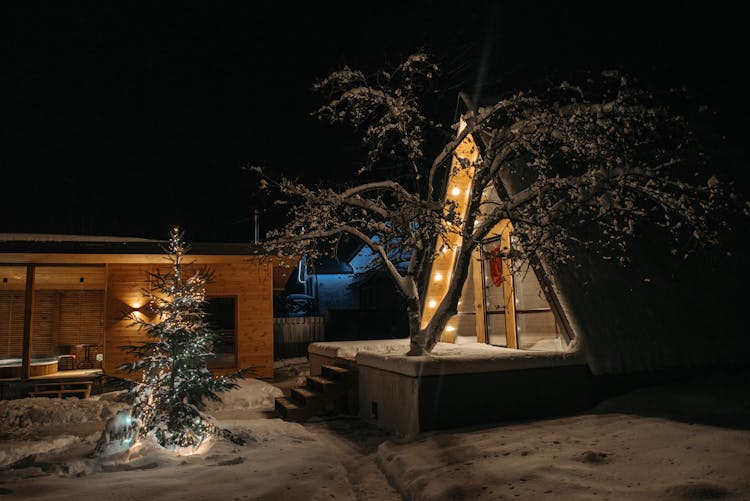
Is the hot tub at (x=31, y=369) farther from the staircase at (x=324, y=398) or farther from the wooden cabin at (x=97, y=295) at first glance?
the staircase at (x=324, y=398)

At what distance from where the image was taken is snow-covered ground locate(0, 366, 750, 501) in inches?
159

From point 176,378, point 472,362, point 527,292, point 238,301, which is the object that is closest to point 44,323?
point 238,301

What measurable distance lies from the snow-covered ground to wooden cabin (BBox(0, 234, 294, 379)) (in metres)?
3.50

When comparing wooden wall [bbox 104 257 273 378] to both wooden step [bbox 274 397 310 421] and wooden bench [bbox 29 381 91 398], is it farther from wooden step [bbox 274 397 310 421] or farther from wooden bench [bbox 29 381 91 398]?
wooden step [bbox 274 397 310 421]

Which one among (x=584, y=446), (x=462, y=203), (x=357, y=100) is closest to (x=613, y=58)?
(x=462, y=203)

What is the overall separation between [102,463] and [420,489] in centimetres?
356

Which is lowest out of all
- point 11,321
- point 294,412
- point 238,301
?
point 294,412

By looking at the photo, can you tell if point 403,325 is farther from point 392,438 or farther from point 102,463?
point 102,463

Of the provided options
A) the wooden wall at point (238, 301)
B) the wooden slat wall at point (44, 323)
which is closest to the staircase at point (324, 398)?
the wooden wall at point (238, 301)

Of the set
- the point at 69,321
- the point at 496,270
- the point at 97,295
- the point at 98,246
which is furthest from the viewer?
the point at 97,295

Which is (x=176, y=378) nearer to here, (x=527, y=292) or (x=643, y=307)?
(x=527, y=292)

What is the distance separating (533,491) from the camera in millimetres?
3941

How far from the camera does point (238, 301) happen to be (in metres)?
14.0

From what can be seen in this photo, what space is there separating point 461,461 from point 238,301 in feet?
33.4
